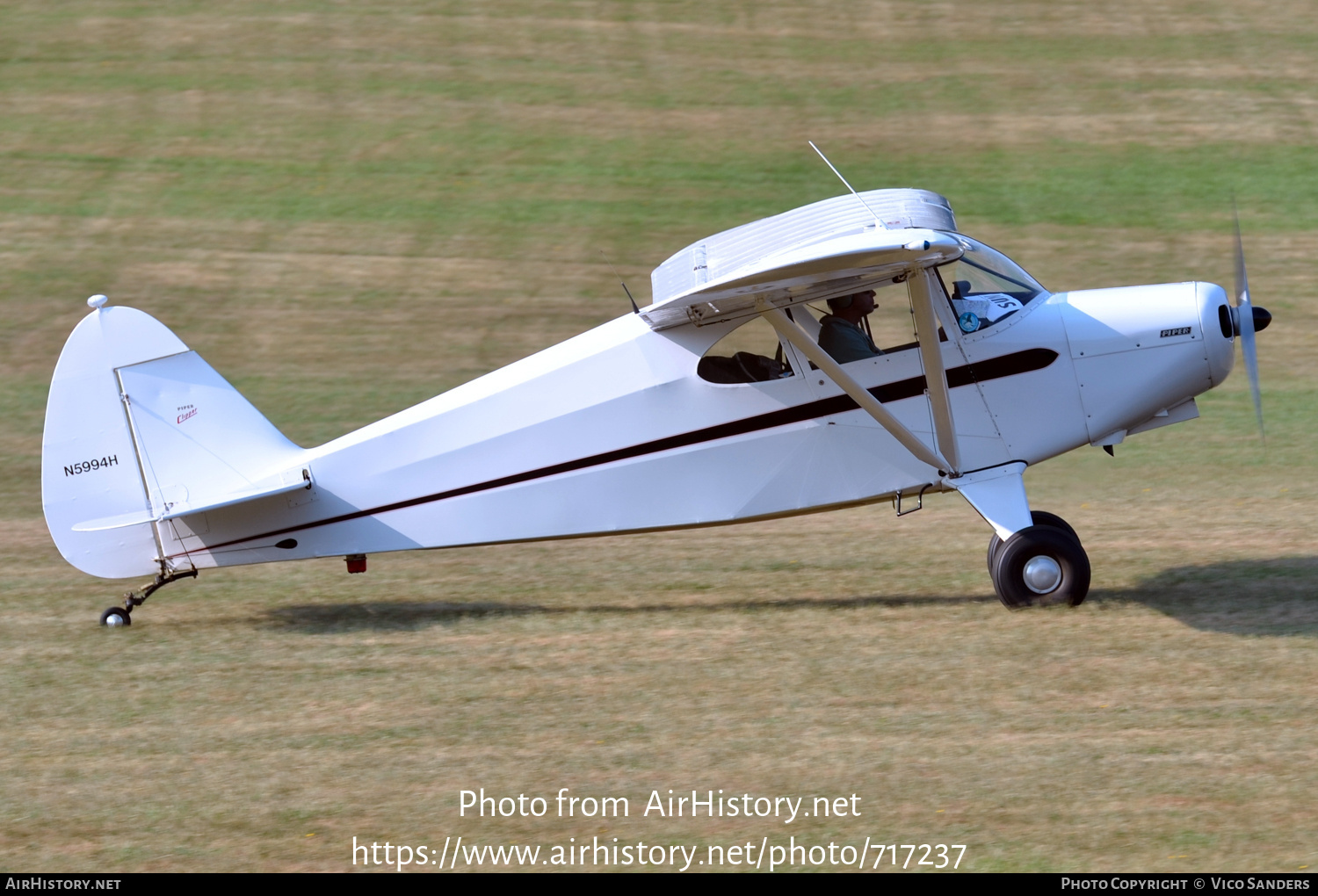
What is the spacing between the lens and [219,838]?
19.4ft

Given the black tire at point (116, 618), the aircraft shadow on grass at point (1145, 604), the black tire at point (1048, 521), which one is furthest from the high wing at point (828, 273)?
the black tire at point (116, 618)

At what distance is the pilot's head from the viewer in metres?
8.49

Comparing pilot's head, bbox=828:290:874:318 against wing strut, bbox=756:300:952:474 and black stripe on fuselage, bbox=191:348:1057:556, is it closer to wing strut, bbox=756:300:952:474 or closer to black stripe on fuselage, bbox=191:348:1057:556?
wing strut, bbox=756:300:952:474

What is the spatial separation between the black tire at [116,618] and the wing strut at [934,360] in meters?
5.59

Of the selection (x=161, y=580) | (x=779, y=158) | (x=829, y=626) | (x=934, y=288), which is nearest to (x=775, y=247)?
(x=934, y=288)

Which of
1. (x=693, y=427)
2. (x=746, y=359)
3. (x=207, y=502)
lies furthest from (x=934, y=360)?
(x=207, y=502)

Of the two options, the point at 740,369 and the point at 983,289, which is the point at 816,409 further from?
the point at 983,289

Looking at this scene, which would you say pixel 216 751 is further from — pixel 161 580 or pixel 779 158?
pixel 779 158

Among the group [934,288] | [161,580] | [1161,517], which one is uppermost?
[934,288]

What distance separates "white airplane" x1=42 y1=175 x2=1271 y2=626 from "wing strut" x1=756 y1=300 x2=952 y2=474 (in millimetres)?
22

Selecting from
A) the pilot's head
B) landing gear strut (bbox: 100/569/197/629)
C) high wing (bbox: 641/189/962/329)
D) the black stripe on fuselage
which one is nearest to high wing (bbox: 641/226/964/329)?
high wing (bbox: 641/189/962/329)

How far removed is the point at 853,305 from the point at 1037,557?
1960 mm

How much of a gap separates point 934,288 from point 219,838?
524 centimetres

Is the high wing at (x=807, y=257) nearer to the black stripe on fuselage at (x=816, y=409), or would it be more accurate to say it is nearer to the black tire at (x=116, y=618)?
the black stripe on fuselage at (x=816, y=409)
